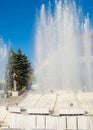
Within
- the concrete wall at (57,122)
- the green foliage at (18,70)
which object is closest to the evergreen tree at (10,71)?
the green foliage at (18,70)

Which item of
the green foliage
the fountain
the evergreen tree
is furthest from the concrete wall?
the evergreen tree

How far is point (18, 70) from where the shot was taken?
4612cm

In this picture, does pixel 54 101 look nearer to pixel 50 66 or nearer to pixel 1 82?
pixel 50 66

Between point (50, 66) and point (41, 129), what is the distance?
1238cm

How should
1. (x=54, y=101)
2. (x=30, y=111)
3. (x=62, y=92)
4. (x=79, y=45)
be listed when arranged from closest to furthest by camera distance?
(x=30, y=111)
(x=54, y=101)
(x=62, y=92)
(x=79, y=45)

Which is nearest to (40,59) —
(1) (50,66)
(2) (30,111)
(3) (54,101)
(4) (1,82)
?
(1) (50,66)

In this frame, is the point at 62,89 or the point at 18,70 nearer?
the point at 62,89

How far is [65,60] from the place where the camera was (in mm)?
28672

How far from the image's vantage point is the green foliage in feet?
150

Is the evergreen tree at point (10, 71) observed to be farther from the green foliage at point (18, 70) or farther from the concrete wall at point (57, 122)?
the concrete wall at point (57, 122)

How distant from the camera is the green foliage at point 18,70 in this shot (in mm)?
45594

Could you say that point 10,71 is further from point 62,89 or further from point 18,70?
point 62,89

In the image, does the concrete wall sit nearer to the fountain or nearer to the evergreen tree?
the fountain

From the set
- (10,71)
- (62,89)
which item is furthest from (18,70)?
(62,89)
